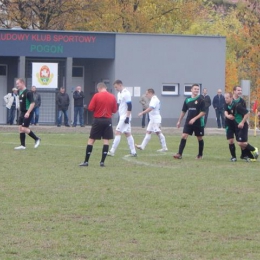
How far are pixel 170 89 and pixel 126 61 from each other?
279 cm

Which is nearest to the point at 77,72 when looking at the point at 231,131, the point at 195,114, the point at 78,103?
the point at 78,103

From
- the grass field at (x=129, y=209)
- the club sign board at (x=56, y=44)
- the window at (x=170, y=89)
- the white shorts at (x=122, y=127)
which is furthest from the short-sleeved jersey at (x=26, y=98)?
the window at (x=170, y=89)

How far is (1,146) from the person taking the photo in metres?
23.1

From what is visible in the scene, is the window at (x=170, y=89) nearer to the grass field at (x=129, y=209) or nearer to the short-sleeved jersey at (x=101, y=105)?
the grass field at (x=129, y=209)

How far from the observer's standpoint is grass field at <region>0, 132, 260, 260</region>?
8.38 metres

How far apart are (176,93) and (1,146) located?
19026mm

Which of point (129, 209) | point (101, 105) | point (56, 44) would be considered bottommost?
point (129, 209)

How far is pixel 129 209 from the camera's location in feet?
36.0

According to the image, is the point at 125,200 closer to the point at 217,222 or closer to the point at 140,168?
the point at 217,222

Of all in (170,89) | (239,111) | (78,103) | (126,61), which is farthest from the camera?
(170,89)

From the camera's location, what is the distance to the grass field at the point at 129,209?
8375 mm

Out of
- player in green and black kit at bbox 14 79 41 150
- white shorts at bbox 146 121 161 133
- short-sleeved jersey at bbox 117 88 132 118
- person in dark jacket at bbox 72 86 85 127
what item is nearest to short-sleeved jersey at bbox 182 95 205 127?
short-sleeved jersey at bbox 117 88 132 118

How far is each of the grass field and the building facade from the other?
20959mm

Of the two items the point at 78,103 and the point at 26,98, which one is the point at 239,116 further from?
the point at 78,103
